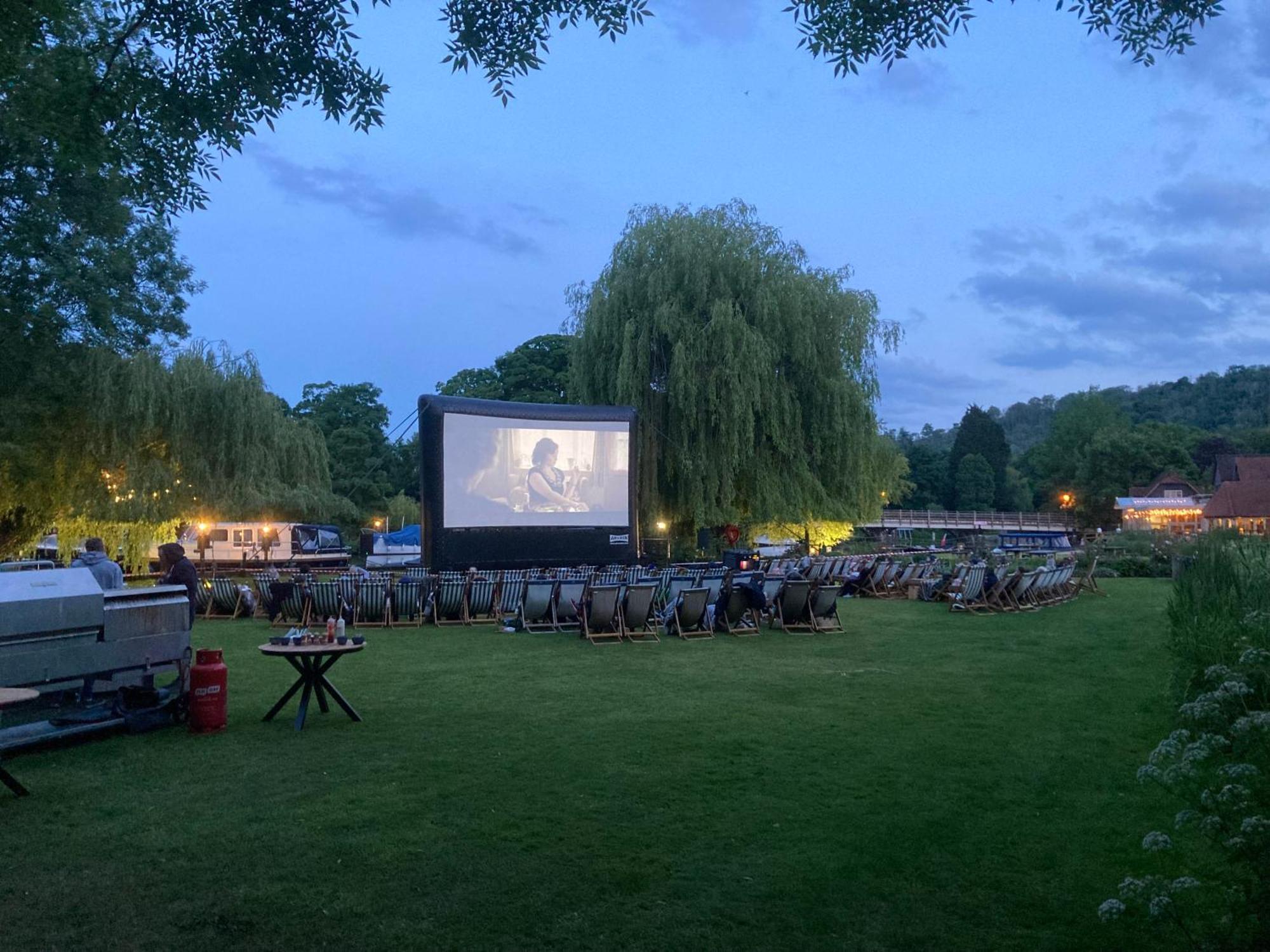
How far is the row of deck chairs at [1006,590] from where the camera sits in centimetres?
1428

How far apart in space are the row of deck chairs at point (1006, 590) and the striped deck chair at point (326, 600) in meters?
8.83

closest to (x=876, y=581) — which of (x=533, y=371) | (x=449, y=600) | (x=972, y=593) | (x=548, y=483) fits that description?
(x=972, y=593)

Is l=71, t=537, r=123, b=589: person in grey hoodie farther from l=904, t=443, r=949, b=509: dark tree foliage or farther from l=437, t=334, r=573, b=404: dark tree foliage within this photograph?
l=904, t=443, r=949, b=509: dark tree foliage

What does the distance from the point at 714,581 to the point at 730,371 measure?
8878 millimetres

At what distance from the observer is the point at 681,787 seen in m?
4.89

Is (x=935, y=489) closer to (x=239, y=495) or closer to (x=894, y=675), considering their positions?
(x=239, y=495)

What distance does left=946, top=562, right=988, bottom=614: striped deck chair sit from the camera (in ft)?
46.6

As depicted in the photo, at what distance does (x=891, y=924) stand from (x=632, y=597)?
7.84m

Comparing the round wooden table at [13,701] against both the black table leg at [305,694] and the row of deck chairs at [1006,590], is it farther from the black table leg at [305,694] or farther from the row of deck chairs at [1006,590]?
the row of deck chairs at [1006,590]

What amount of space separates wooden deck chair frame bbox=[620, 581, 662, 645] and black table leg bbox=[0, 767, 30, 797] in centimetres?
686

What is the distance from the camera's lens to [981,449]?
234 feet

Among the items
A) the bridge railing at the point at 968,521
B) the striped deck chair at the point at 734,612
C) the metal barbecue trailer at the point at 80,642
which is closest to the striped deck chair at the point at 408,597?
the striped deck chair at the point at 734,612

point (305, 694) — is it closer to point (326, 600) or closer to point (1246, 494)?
point (326, 600)

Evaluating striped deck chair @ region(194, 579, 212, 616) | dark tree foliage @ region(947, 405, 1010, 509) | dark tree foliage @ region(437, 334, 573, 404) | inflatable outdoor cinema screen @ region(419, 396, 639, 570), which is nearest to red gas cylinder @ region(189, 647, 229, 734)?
striped deck chair @ region(194, 579, 212, 616)
